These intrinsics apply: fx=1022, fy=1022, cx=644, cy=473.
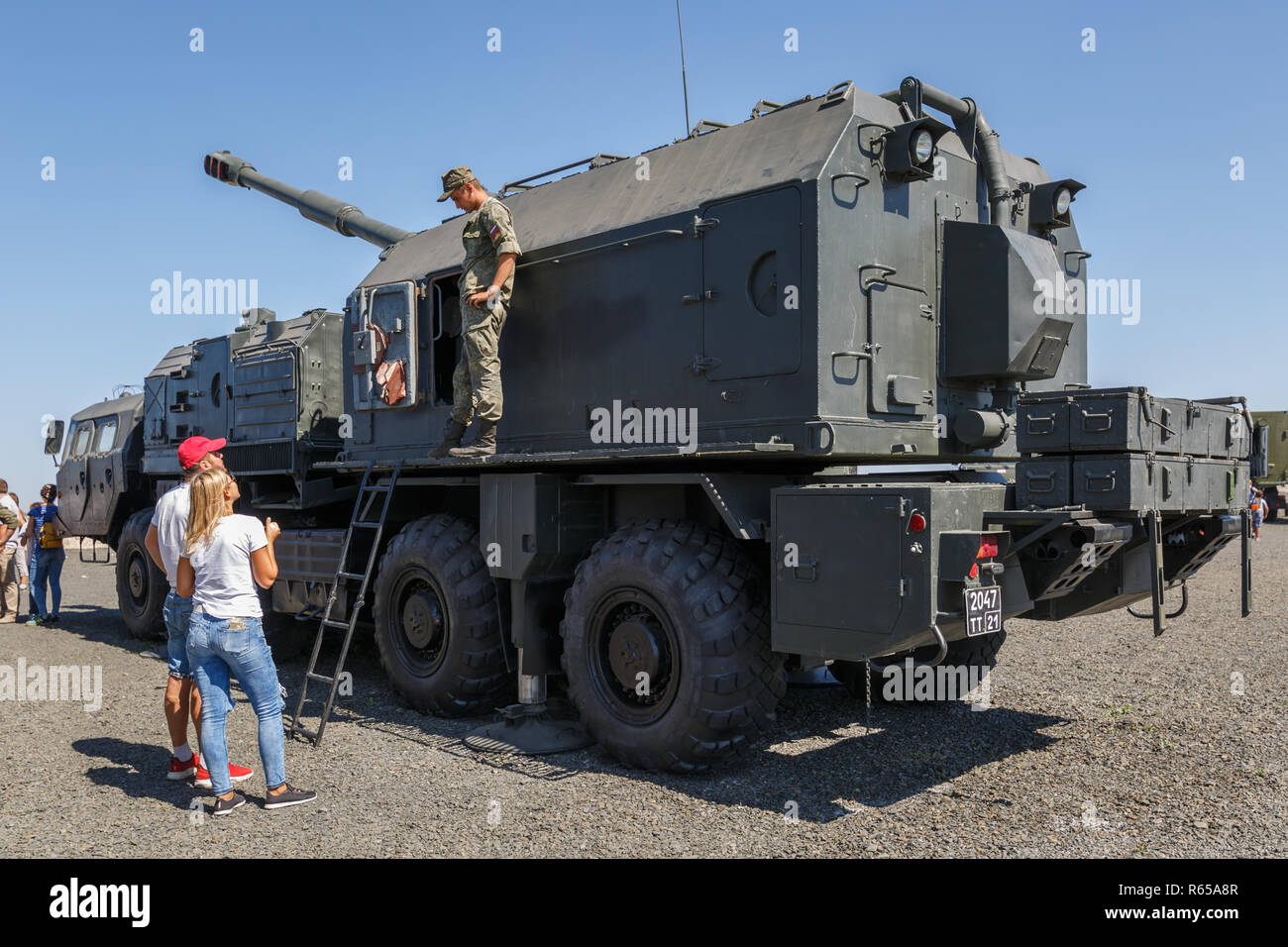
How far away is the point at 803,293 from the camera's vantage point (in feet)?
18.9

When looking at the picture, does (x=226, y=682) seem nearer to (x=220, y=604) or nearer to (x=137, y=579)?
(x=220, y=604)

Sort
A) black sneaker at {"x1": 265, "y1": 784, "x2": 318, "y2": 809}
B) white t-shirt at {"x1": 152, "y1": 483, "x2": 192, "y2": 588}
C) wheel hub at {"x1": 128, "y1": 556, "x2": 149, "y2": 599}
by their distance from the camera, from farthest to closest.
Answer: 1. wheel hub at {"x1": 128, "y1": 556, "x2": 149, "y2": 599}
2. white t-shirt at {"x1": 152, "y1": 483, "x2": 192, "y2": 588}
3. black sneaker at {"x1": 265, "y1": 784, "x2": 318, "y2": 809}

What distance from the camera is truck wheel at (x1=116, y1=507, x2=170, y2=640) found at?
37.3 feet

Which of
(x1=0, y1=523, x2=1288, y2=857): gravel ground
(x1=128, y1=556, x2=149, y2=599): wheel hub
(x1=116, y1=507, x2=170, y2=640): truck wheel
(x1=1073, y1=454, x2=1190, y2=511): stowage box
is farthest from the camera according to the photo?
(x1=128, y1=556, x2=149, y2=599): wheel hub

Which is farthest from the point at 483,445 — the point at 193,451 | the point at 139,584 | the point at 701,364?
the point at 139,584

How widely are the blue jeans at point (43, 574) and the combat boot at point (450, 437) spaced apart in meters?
8.26

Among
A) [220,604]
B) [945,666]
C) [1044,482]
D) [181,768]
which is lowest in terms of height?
[181,768]

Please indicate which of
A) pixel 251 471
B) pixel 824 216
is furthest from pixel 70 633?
pixel 824 216

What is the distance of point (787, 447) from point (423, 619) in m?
3.45

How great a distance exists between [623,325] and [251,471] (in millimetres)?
5181

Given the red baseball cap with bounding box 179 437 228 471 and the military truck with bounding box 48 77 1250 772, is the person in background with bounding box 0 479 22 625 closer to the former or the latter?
the military truck with bounding box 48 77 1250 772

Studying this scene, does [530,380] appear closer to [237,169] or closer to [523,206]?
[523,206]

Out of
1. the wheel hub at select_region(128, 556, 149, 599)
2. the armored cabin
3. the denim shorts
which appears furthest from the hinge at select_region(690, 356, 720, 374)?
the wheel hub at select_region(128, 556, 149, 599)

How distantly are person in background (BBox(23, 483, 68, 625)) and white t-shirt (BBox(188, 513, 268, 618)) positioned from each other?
935 cm
